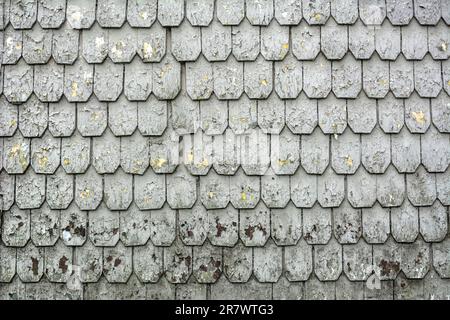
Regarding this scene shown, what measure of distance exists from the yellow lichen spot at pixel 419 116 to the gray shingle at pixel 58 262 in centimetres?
209

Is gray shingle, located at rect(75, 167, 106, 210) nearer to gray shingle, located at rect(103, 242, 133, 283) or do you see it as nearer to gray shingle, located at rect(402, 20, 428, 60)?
gray shingle, located at rect(103, 242, 133, 283)

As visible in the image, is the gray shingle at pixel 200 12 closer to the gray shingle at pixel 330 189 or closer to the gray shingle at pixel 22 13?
the gray shingle at pixel 22 13

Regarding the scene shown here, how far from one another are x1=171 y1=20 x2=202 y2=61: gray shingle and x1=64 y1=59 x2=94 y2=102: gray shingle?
1.63ft

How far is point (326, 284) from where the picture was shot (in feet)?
9.00

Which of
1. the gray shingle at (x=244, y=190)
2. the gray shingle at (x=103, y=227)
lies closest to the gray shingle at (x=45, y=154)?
the gray shingle at (x=103, y=227)

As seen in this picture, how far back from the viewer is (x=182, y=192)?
2762 millimetres

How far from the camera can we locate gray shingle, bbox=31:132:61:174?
109 inches

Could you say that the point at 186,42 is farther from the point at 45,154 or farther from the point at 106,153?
the point at 45,154

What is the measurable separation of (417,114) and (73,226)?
2.05 metres

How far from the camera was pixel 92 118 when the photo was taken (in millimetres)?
2785

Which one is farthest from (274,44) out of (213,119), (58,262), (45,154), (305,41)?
(58,262)

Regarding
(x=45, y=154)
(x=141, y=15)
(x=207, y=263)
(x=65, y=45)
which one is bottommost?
(x=207, y=263)

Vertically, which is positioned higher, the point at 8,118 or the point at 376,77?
the point at 376,77

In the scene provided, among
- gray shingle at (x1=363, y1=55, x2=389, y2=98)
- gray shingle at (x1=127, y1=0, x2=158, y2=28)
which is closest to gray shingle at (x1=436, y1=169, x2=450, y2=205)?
gray shingle at (x1=363, y1=55, x2=389, y2=98)
